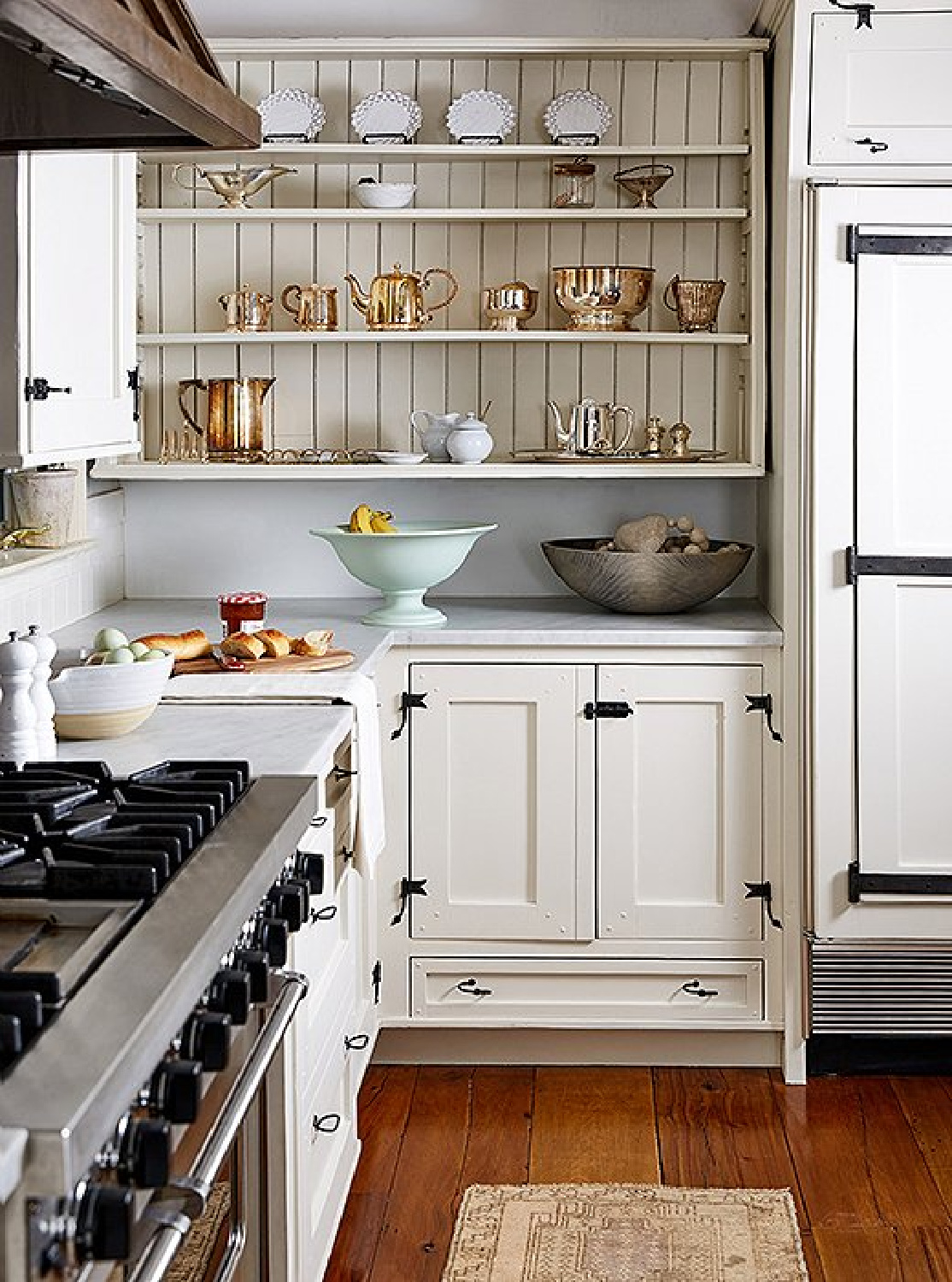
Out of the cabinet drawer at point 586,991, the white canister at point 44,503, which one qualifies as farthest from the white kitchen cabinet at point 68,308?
the cabinet drawer at point 586,991

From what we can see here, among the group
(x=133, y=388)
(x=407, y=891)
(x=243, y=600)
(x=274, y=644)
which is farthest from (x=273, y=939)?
(x=407, y=891)

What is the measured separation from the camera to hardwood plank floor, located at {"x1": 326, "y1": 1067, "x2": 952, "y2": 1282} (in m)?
3.19

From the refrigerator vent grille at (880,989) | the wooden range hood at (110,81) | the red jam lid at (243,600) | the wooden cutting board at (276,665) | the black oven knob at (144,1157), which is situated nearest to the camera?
the black oven knob at (144,1157)

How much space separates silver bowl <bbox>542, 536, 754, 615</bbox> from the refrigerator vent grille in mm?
829

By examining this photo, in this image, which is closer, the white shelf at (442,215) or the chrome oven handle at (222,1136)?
the chrome oven handle at (222,1136)

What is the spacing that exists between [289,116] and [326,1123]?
2415 millimetres

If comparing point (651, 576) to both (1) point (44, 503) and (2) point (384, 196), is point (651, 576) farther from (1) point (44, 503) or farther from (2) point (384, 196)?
(1) point (44, 503)

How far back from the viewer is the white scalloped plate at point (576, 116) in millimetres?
4270

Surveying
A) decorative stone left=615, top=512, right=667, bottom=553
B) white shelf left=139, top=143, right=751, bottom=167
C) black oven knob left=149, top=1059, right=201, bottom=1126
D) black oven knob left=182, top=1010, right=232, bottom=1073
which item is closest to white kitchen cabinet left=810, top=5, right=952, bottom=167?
white shelf left=139, top=143, right=751, bottom=167

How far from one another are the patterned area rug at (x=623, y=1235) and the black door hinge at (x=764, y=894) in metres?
0.72

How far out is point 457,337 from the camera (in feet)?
13.9

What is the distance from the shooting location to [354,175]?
4422mm

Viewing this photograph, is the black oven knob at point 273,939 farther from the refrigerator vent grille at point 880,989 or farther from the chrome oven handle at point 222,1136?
the refrigerator vent grille at point 880,989

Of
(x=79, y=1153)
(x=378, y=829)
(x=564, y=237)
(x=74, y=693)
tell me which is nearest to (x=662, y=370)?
(x=564, y=237)
